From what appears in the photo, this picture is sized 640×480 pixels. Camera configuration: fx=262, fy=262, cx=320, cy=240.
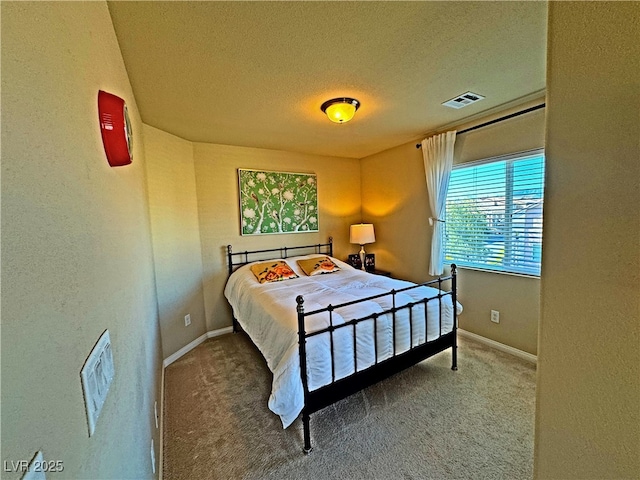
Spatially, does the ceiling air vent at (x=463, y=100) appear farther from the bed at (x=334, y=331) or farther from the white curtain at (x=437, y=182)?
the bed at (x=334, y=331)

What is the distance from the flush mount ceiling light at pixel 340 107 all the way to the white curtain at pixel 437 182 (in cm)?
133

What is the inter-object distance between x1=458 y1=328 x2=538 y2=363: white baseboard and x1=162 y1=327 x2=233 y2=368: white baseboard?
297cm

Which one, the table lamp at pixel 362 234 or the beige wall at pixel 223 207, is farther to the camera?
the table lamp at pixel 362 234

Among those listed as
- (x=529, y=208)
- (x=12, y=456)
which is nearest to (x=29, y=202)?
(x=12, y=456)

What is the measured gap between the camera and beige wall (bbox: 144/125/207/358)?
2.69 meters

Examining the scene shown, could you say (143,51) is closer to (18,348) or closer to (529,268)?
(18,348)

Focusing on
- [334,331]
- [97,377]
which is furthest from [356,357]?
[97,377]

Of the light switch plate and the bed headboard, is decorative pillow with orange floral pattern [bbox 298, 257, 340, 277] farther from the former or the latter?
the light switch plate

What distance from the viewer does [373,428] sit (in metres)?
1.83

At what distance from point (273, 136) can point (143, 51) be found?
167 centimetres

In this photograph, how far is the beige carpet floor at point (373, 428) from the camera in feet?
5.12

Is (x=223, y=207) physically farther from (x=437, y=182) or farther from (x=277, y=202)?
(x=437, y=182)

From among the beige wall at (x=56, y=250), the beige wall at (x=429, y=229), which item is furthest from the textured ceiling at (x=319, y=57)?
the beige wall at (x=56, y=250)

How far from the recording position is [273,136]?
312cm
